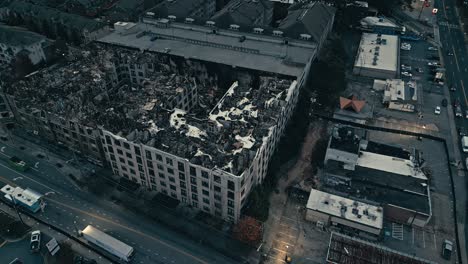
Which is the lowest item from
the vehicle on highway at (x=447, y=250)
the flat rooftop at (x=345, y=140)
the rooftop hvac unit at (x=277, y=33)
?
the vehicle on highway at (x=447, y=250)

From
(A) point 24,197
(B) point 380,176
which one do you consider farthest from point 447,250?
(A) point 24,197

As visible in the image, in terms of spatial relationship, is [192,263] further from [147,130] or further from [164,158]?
[147,130]

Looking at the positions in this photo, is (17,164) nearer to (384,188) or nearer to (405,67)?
(384,188)

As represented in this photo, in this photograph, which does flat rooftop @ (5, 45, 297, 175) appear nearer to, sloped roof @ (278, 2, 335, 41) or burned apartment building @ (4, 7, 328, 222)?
burned apartment building @ (4, 7, 328, 222)

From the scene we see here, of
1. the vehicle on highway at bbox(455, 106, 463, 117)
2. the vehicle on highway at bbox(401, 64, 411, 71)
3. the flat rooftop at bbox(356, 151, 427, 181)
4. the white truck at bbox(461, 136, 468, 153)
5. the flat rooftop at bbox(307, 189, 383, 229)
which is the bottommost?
the white truck at bbox(461, 136, 468, 153)

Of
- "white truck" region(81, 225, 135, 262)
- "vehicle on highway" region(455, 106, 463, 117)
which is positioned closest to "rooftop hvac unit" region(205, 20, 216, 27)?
"white truck" region(81, 225, 135, 262)

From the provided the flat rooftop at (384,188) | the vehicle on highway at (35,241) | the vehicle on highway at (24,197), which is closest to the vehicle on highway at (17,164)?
the vehicle on highway at (24,197)

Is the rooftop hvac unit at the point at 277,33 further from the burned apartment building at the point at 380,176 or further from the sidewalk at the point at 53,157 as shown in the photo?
the sidewalk at the point at 53,157
